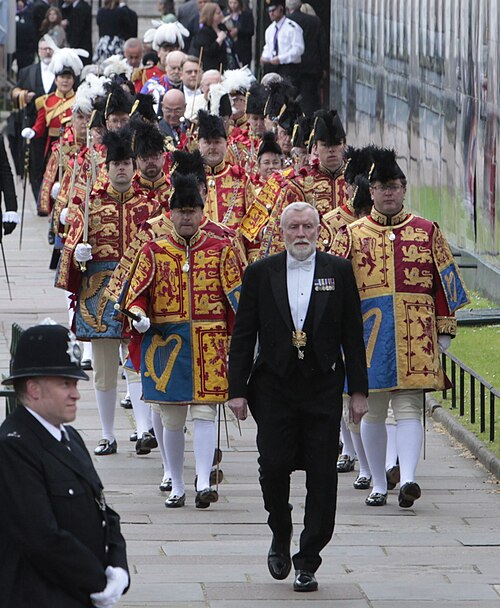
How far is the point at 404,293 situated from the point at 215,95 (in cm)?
763

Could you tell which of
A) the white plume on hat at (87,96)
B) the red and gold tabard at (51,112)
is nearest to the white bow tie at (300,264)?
the white plume on hat at (87,96)

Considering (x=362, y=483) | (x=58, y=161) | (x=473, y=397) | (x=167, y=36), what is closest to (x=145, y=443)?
(x=362, y=483)

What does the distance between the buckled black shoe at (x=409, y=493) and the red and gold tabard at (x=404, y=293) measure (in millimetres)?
507

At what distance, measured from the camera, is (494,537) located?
9.12 meters

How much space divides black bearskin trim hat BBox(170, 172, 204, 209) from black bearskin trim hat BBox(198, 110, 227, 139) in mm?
2847

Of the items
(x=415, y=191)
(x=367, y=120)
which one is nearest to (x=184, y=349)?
(x=415, y=191)

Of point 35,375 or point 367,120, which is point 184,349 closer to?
point 35,375

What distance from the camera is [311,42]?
26203mm

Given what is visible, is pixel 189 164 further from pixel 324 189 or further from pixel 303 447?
pixel 303 447

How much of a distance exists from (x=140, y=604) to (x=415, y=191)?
13615mm

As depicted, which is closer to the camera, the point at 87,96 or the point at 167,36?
the point at 87,96

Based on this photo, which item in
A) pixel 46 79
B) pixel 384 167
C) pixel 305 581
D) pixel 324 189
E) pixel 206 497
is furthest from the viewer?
pixel 46 79

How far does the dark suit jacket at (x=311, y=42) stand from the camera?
85.4 feet

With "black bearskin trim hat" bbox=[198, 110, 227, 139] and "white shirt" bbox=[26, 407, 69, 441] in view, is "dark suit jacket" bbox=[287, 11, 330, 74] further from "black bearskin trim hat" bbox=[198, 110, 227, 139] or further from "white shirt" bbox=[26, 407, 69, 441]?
"white shirt" bbox=[26, 407, 69, 441]
